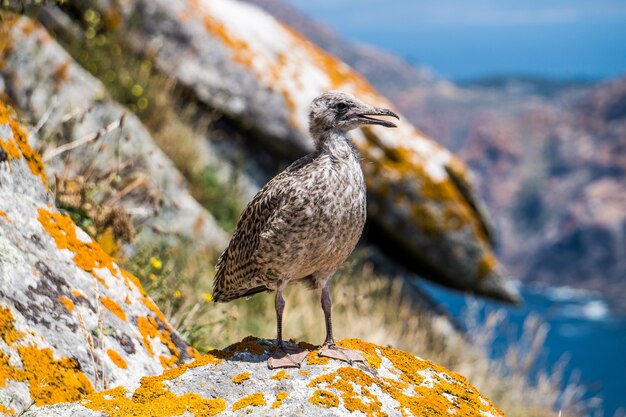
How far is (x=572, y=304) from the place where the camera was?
189 metres

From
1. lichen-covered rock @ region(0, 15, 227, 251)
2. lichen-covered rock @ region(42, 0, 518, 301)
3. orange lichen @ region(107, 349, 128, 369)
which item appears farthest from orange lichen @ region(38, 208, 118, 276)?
lichen-covered rock @ region(42, 0, 518, 301)

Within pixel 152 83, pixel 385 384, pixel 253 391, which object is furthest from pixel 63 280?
pixel 152 83

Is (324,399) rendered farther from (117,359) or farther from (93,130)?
(93,130)

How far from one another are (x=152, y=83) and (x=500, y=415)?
6.19m

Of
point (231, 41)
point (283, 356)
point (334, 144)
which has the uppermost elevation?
point (231, 41)

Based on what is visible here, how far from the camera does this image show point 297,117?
8484 mm

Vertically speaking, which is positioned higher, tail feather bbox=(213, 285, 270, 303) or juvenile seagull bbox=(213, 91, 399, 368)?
juvenile seagull bbox=(213, 91, 399, 368)

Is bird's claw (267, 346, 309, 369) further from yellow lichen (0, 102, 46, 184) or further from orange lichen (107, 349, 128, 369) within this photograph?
yellow lichen (0, 102, 46, 184)

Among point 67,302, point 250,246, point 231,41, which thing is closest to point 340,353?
point 250,246

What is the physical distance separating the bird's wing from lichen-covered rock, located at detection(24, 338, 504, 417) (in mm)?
378

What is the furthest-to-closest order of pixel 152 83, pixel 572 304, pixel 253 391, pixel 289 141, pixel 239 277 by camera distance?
pixel 572 304
pixel 289 141
pixel 152 83
pixel 239 277
pixel 253 391

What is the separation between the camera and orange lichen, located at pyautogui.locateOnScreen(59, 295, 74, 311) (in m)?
3.01

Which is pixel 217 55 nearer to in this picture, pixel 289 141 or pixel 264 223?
pixel 289 141

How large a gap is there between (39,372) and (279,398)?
3.30 ft
